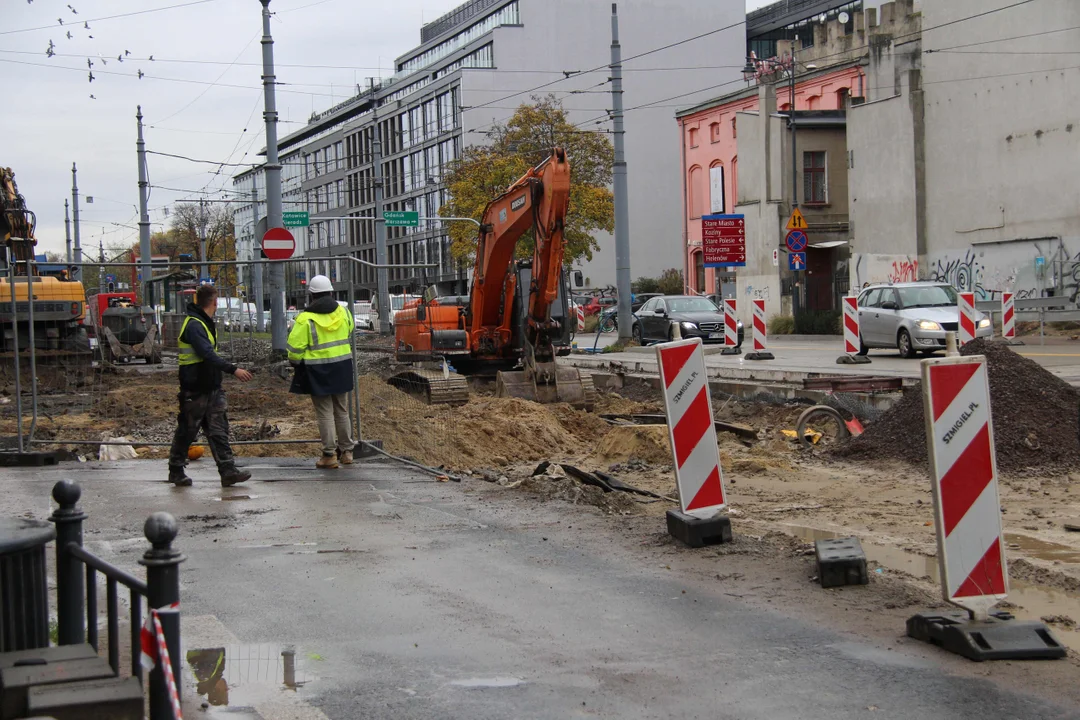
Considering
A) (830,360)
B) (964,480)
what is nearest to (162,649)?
(964,480)

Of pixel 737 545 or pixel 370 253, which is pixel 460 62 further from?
pixel 737 545

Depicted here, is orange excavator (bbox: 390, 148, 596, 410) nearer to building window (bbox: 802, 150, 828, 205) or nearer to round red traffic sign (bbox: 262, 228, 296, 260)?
round red traffic sign (bbox: 262, 228, 296, 260)

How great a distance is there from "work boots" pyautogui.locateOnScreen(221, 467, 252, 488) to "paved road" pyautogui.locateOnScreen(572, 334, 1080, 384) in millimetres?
10724

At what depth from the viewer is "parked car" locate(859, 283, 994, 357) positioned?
934 inches

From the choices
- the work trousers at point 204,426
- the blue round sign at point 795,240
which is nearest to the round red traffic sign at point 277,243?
the work trousers at point 204,426

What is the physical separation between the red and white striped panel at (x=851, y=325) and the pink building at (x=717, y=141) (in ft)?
98.6

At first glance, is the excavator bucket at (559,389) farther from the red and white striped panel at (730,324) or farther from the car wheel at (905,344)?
the red and white striped panel at (730,324)

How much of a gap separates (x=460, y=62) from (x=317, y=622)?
3029 inches

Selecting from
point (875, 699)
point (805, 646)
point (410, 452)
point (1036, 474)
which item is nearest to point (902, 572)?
point (805, 646)

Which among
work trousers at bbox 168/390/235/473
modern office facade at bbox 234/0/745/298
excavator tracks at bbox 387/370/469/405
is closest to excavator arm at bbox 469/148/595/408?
excavator tracks at bbox 387/370/469/405

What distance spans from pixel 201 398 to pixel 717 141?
166ft

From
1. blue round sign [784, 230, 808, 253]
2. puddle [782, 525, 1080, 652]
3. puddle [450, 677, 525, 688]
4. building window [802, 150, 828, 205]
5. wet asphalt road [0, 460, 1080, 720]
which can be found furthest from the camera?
→ building window [802, 150, 828, 205]

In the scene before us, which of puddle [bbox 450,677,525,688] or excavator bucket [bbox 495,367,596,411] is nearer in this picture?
puddle [bbox 450,677,525,688]

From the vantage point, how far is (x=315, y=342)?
38.7 ft
